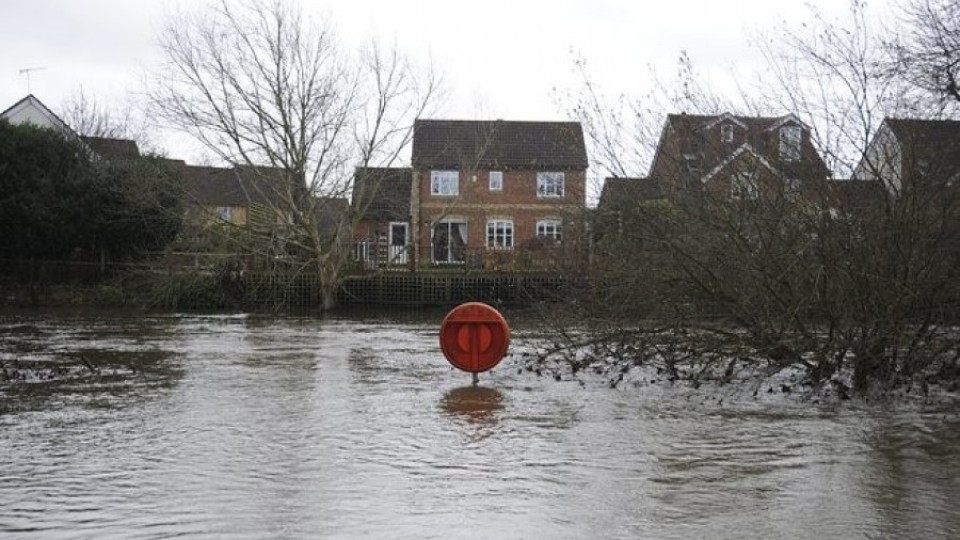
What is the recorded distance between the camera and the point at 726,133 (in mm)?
9984

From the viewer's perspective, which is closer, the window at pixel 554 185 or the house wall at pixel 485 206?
the window at pixel 554 185

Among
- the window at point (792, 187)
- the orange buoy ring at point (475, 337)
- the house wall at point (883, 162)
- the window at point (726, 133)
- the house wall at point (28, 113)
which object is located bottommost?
the orange buoy ring at point (475, 337)

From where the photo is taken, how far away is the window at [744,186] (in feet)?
31.1

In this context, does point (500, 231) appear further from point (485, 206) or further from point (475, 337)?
point (475, 337)

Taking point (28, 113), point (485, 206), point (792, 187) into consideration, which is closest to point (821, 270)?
point (792, 187)

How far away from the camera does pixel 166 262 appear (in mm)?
30172

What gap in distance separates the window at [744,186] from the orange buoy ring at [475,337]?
2.75 meters

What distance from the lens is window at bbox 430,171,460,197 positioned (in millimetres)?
47969

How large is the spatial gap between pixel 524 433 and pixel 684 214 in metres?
3.69

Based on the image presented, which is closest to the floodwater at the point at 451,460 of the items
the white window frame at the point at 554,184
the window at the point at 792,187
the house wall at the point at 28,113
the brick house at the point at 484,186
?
the window at the point at 792,187

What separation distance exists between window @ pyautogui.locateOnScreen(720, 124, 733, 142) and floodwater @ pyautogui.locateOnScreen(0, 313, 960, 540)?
106 inches

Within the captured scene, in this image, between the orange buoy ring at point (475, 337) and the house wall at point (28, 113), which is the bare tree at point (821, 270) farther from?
the house wall at point (28, 113)

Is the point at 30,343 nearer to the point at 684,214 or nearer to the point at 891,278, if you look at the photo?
the point at 684,214

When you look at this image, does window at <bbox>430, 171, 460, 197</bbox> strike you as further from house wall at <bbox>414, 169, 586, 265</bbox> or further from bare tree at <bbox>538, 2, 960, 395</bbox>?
bare tree at <bbox>538, 2, 960, 395</bbox>
